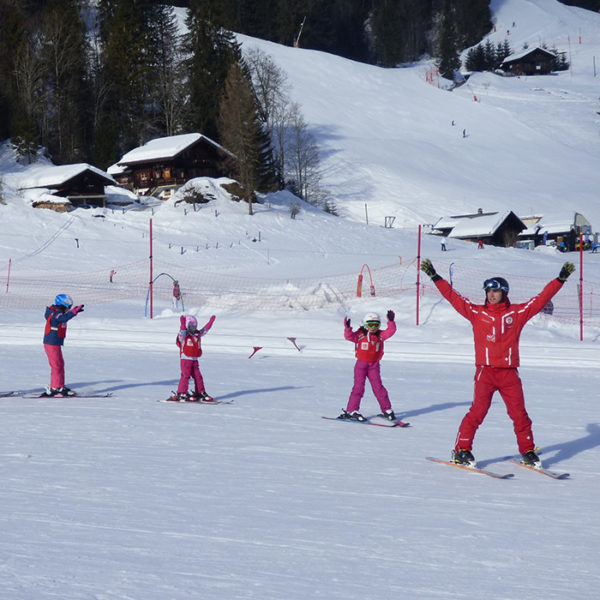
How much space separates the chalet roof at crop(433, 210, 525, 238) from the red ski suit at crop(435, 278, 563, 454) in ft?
161

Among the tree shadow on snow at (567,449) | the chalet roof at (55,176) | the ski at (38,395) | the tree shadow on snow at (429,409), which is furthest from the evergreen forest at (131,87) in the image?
the tree shadow on snow at (567,449)

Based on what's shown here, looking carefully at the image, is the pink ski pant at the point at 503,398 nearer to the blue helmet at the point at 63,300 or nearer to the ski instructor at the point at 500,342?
the ski instructor at the point at 500,342

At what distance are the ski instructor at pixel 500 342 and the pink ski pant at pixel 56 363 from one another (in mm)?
6005

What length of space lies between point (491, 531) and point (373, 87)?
96373 mm

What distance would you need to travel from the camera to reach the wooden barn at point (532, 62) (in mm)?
117562

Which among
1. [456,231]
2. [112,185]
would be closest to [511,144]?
[456,231]

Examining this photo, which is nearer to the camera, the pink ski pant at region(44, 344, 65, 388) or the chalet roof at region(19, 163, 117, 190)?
the pink ski pant at region(44, 344, 65, 388)

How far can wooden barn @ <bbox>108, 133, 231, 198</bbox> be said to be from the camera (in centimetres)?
5719

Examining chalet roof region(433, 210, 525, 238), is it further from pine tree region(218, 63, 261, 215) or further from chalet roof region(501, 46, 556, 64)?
chalet roof region(501, 46, 556, 64)

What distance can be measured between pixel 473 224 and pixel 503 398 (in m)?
51.3

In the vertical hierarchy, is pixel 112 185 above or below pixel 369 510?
above

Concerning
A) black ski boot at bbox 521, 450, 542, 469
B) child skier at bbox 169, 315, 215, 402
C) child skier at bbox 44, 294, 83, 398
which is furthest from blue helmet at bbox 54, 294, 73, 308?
black ski boot at bbox 521, 450, 542, 469

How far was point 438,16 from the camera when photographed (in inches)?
5659

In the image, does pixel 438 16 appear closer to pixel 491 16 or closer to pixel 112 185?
pixel 491 16
